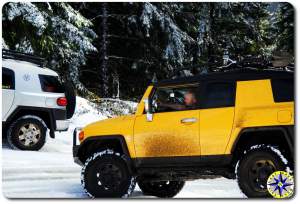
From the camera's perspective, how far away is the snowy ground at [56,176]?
6879 millimetres

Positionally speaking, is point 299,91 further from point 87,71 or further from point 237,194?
point 87,71

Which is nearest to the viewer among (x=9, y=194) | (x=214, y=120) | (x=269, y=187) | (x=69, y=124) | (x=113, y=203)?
(x=269, y=187)

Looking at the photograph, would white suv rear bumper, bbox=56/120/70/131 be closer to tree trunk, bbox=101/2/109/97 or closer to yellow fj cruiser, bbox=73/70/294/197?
tree trunk, bbox=101/2/109/97

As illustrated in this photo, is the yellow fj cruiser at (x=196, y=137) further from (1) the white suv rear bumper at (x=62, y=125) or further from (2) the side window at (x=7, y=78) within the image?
(1) the white suv rear bumper at (x=62, y=125)

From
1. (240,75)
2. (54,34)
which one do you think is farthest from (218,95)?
(54,34)

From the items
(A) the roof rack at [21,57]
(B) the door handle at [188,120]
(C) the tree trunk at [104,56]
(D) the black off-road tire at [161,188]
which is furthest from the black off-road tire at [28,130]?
(B) the door handle at [188,120]

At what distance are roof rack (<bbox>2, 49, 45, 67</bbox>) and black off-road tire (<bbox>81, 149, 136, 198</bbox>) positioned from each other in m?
3.13

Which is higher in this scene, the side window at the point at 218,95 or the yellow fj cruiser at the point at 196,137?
the side window at the point at 218,95

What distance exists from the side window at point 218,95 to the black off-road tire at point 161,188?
1.46 metres

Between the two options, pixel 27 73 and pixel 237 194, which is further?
pixel 27 73

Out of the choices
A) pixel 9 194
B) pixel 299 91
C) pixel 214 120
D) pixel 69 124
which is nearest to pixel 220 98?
pixel 214 120

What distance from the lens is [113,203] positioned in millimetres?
6469

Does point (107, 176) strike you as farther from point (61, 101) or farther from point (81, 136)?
point (61, 101)

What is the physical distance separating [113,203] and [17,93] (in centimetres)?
370
